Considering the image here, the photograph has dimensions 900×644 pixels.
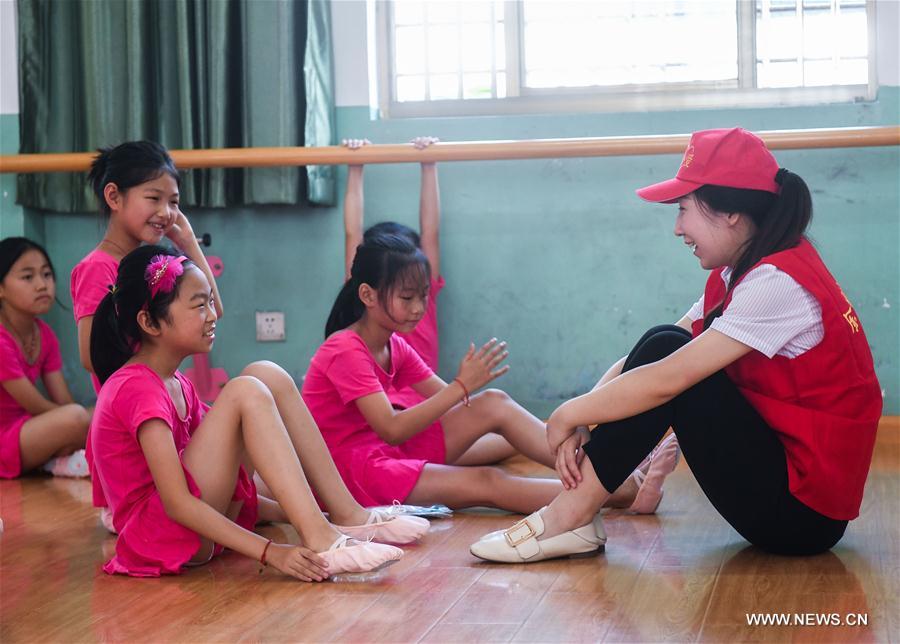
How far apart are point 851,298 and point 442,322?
4.04 ft

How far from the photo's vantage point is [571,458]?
173 centimetres

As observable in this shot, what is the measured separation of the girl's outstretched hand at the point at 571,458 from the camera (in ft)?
5.68

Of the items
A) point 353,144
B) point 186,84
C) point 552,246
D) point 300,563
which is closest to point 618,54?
point 552,246

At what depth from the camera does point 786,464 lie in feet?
5.57

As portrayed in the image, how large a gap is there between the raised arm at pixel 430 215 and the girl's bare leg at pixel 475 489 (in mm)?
1036

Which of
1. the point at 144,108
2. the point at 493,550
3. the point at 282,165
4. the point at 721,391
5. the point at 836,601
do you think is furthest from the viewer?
the point at 144,108

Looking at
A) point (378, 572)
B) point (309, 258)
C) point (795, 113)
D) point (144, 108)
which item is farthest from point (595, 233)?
point (378, 572)

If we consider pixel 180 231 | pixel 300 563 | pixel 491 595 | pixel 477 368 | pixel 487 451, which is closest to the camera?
pixel 491 595

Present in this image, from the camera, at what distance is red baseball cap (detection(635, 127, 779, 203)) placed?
1704mm

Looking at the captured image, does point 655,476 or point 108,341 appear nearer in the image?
point 108,341

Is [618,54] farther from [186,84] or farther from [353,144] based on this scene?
[186,84]

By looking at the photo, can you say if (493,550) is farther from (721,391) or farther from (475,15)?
(475,15)

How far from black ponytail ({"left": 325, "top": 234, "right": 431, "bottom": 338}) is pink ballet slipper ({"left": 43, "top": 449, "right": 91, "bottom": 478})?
38.0 inches

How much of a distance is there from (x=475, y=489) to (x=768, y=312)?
31.7 inches
